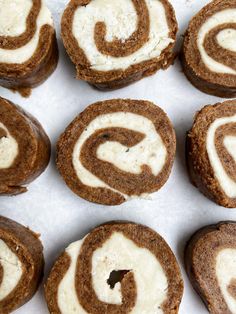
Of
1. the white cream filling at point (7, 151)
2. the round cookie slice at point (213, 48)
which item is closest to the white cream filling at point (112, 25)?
the round cookie slice at point (213, 48)

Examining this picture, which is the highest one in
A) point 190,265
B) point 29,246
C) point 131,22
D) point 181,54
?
point 131,22

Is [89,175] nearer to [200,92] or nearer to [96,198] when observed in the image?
[96,198]

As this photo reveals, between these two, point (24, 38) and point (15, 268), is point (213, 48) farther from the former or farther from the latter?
point (15, 268)

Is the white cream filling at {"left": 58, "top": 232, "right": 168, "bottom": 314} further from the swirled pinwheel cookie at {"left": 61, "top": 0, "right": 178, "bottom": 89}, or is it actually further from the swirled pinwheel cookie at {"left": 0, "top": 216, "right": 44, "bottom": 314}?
the swirled pinwheel cookie at {"left": 61, "top": 0, "right": 178, "bottom": 89}

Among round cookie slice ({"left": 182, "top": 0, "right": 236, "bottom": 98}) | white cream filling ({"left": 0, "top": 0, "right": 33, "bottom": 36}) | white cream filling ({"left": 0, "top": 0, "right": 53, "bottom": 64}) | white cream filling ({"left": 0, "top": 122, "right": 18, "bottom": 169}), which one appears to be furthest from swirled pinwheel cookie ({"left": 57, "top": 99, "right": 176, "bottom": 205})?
white cream filling ({"left": 0, "top": 0, "right": 33, "bottom": 36})

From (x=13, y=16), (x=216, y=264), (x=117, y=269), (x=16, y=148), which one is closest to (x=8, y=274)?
(x=117, y=269)

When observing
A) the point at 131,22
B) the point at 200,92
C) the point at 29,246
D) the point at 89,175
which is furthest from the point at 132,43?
the point at 29,246

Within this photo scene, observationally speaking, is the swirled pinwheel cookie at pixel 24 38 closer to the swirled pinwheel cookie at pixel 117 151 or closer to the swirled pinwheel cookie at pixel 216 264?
the swirled pinwheel cookie at pixel 117 151
